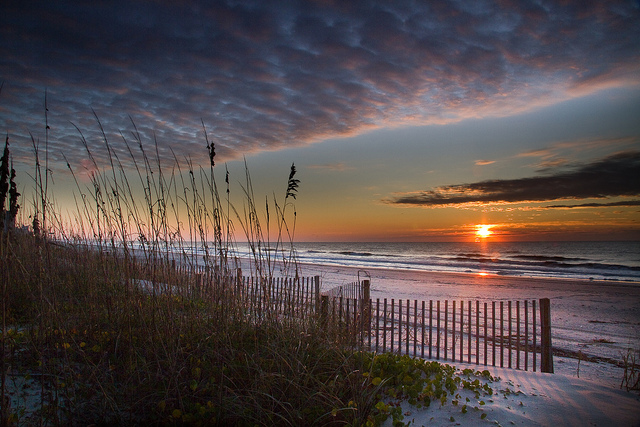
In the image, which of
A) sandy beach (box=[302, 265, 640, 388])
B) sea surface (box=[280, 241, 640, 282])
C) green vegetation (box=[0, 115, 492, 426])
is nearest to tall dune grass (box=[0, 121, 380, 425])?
green vegetation (box=[0, 115, 492, 426])

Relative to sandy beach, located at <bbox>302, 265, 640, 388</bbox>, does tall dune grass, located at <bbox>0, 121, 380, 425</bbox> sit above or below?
above

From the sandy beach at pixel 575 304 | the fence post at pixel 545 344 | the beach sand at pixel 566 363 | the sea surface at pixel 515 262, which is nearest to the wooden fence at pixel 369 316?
the fence post at pixel 545 344

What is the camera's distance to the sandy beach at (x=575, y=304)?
7047 millimetres

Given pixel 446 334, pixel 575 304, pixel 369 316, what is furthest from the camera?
pixel 575 304

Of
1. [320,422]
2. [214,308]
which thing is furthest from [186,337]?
[320,422]

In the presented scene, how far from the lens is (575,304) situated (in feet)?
44.6

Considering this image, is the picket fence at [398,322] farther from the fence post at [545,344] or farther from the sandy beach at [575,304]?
the sandy beach at [575,304]

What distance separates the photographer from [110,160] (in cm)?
398

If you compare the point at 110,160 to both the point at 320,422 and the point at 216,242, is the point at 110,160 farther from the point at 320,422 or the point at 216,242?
the point at 320,422

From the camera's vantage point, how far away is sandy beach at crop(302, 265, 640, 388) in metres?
7.05

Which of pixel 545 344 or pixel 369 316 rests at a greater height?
pixel 369 316

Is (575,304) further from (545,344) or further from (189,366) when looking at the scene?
(189,366)

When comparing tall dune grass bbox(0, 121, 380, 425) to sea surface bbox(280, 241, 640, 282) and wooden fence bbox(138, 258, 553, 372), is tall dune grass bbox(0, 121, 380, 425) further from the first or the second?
sea surface bbox(280, 241, 640, 282)

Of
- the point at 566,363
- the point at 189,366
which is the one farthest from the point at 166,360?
the point at 566,363
